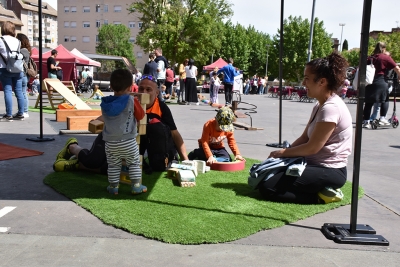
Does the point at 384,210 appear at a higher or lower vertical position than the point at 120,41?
lower

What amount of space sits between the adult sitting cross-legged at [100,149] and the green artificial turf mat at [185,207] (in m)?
0.14

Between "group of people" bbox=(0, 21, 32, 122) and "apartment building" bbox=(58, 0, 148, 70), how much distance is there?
81.3 meters

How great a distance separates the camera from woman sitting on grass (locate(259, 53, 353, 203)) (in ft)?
14.1

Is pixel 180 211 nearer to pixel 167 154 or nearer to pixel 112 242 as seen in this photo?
pixel 112 242

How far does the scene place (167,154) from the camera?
5.77 m

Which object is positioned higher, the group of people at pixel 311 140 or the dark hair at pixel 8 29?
the dark hair at pixel 8 29

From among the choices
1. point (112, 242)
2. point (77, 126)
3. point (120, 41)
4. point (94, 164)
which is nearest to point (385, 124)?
point (77, 126)

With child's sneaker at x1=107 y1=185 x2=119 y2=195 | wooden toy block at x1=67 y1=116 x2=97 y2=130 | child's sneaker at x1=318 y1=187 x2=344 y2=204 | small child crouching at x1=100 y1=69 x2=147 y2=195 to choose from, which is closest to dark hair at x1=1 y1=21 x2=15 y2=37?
wooden toy block at x1=67 y1=116 x2=97 y2=130

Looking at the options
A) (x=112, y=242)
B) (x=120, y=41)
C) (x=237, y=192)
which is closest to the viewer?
(x=112, y=242)

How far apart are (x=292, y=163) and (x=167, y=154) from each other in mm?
1877

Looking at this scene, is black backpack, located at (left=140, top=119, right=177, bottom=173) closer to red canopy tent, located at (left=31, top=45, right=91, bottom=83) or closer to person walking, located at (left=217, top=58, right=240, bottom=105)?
person walking, located at (left=217, top=58, right=240, bottom=105)

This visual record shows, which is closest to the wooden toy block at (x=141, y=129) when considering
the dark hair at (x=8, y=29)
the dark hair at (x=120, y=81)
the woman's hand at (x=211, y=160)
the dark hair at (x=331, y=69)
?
the dark hair at (x=120, y=81)

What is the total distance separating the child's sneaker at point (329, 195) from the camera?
14.8ft

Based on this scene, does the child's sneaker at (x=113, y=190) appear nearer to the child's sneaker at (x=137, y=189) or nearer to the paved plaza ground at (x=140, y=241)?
the child's sneaker at (x=137, y=189)
